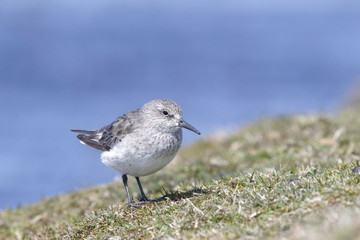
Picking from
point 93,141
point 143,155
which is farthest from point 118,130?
point 143,155

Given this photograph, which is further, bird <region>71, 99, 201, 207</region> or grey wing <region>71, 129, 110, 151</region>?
grey wing <region>71, 129, 110, 151</region>

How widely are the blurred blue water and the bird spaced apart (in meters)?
4.01

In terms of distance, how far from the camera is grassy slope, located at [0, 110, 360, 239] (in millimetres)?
6125

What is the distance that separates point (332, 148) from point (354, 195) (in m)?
5.74

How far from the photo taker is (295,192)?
6836 millimetres

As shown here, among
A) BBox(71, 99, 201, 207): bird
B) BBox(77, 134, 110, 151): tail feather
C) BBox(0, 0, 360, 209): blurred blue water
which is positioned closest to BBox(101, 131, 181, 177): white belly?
BBox(71, 99, 201, 207): bird

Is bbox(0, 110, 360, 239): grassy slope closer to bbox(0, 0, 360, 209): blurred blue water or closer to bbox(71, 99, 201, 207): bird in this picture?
bbox(71, 99, 201, 207): bird

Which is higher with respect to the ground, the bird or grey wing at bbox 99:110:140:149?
grey wing at bbox 99:110:140:149

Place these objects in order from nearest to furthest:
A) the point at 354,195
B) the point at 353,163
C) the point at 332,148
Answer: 1. the point at 354,195
2. the point at 353,163
3. the point at 332,148

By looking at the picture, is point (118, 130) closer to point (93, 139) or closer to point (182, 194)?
point (93, 139)

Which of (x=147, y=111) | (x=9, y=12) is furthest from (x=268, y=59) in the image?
(x=147, y=111)

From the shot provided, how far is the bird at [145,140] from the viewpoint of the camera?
26.8 ft

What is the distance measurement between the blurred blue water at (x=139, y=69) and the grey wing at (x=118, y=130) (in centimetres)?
363

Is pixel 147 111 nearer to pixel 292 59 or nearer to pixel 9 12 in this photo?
pixel 292 59
